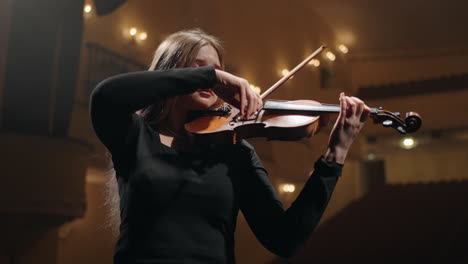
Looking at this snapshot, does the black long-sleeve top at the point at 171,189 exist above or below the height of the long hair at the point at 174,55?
below

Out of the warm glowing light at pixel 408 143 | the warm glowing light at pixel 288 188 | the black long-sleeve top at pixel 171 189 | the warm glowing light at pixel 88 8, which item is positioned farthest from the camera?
the warm glowing light at pixel 408 143

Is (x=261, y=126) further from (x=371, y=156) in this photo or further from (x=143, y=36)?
(x=371, y=156)

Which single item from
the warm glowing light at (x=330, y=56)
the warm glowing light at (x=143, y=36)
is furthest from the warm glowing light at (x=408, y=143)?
the warm glowing light at (x=143, y=36)

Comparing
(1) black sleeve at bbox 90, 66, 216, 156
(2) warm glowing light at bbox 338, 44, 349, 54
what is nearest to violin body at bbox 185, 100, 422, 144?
(1) black sleeve at bbox 90, 66, 216, 156

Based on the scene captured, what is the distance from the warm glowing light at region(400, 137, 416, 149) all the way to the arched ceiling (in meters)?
1.52

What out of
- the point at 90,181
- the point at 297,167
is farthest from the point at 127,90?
the point at 297,167

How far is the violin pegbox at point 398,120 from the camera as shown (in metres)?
1.01

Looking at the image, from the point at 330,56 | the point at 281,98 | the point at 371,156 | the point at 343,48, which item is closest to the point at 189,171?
the point at 281,98

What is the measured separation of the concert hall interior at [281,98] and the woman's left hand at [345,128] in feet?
0.35

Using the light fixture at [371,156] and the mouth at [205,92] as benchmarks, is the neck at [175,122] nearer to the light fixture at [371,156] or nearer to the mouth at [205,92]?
the mouth at [205,92]

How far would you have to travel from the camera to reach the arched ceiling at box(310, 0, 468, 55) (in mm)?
4844

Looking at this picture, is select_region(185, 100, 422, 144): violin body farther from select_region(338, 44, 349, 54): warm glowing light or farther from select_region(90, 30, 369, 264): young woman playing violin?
select_region(338, 44, 349, 54): warm glowing light

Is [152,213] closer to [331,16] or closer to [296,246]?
[296,246]

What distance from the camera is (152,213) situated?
32.3 inches
